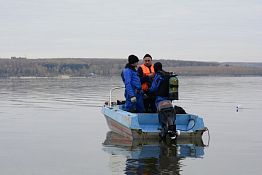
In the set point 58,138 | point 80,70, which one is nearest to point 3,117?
point 58,138

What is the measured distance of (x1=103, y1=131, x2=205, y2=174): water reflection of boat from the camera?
10266 millimetres

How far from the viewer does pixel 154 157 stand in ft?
37.6

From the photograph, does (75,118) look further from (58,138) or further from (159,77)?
(159,77)

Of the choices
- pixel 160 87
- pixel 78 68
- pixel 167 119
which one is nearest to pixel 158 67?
pixel 160 87

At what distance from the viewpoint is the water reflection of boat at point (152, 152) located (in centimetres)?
1027

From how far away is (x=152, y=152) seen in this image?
1212cm

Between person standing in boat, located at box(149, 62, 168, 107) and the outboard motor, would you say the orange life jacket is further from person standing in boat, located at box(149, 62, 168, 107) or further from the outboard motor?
the outboard motor

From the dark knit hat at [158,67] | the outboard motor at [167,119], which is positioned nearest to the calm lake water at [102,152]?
the outboard motor at [167,119]

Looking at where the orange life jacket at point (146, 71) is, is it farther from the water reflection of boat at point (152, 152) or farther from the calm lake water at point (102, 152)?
the calm lake water at point (102, 152)

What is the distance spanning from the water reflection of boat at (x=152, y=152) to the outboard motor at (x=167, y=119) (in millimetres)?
281

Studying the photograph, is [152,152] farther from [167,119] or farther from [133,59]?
[133,59]

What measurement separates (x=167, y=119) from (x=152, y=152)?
1.23m

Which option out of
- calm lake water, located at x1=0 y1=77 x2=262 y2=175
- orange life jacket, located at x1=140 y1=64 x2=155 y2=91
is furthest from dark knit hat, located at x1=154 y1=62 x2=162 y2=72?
calm lake water, located at x1=0 y1=77 x2=262 y2=175

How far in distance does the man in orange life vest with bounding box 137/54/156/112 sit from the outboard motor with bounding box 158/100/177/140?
1.31m
